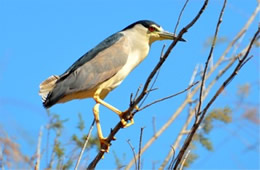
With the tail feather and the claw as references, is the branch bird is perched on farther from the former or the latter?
the claw

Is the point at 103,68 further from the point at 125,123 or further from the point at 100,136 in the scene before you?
the point at 125,123

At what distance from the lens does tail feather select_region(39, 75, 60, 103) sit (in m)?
4.10

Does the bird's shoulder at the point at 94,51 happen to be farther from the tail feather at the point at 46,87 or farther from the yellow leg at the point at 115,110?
the yellow leg at the point at 115,110

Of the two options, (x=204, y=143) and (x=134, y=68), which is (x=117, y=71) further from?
(x=204, y=143)

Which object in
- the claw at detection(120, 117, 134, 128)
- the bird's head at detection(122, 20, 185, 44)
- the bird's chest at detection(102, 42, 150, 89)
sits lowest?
the claw at detection(120, 117, 134, 128)

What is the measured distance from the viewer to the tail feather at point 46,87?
13.5ft

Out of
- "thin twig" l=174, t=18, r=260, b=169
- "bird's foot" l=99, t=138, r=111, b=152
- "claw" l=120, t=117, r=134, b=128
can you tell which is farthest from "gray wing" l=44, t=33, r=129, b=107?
"thin twig" l=174, t=18, r=260, b=169

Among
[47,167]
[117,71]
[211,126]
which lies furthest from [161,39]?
[47,167]

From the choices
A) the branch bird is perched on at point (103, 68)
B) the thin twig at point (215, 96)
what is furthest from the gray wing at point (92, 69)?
the thin twig at point (215, 96)

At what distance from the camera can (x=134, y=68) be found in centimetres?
436

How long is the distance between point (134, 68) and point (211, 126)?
0.85 m

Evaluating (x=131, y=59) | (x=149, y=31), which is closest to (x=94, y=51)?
(x=131, y=59)

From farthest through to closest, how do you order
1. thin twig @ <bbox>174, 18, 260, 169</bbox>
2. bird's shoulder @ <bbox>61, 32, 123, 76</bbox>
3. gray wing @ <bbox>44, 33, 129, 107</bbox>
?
bird's shoulder @ <bbox>61, 32, 123, 76</bbox> → gray wing @ <bbox>44, 33, 129, 107</bbox> → thin twig @ <bbox>174, 18, 260, 169</bbox>

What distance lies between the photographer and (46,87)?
13.6 feet
